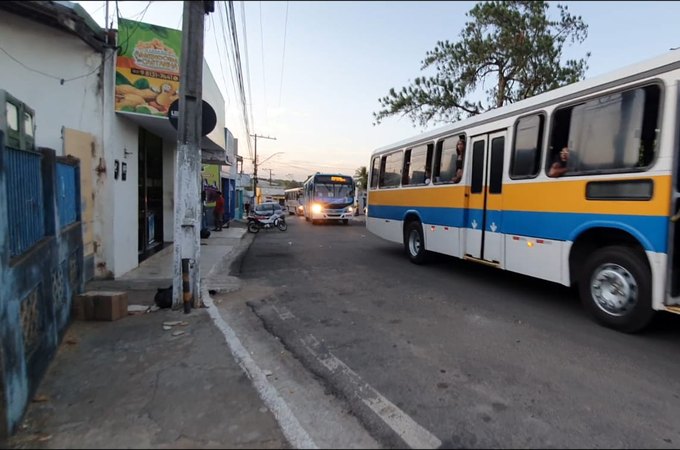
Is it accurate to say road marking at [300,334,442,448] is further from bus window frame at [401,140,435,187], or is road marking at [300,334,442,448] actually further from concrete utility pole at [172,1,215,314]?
bus window frame at [401,140,435,187]

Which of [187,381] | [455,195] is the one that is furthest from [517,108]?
[187,381]

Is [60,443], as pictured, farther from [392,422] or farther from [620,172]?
[620,172]

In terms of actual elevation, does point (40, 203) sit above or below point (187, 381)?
above

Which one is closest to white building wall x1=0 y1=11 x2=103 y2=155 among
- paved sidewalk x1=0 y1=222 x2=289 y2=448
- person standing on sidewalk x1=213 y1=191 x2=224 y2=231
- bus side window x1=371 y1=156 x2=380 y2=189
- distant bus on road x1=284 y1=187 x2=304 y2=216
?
paved sidewalk x1=0 y1=222 x2=289 y2=448

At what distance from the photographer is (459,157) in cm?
812

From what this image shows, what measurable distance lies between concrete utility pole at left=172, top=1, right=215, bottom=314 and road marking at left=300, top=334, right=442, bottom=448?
253cm

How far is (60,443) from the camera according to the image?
9.10 feet

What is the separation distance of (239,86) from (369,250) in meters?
6.22

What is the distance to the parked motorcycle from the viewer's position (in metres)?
19.9

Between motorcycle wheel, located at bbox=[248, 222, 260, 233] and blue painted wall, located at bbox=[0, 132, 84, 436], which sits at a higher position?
blue painted wall, located at bbox=[0, 132, 84, 436]

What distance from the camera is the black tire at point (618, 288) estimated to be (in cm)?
460

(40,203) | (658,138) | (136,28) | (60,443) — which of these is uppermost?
(136,28)

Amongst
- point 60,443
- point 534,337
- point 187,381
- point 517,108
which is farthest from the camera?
point 517,108

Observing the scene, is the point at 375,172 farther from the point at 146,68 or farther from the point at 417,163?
the point at 146,68
